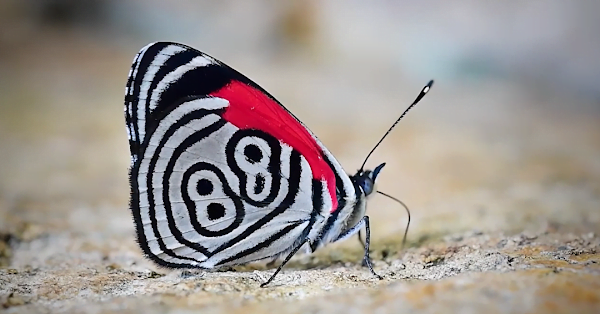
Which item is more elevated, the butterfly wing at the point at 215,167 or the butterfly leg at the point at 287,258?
the butterfly wing at the point at 215,167

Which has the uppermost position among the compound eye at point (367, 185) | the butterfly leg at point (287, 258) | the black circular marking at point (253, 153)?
the black circular marking at point (253, 153)

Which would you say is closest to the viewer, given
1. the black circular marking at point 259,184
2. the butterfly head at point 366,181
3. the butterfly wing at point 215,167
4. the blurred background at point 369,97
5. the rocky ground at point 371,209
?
the rocky ground at point 371,209

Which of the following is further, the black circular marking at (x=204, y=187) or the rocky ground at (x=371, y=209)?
the black circular marking at (x=204, y=187)

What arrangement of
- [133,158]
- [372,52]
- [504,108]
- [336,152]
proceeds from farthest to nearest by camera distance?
[372,52]
[504,108]
[336,152]
[133,158]

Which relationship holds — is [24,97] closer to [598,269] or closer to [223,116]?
[223,116]

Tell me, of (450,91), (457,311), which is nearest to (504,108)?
(450,91)

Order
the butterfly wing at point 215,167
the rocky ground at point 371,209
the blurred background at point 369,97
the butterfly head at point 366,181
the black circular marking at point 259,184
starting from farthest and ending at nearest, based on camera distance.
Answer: the blurred background at point 369,97, the butterfly head at point 366,181, the black circular marking at point 259,184, the butterfly wing at point 215,167, the rocky ground at point 371,209

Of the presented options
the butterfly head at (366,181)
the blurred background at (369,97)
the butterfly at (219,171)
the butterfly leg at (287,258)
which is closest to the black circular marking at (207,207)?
the butterfly at (219,171)

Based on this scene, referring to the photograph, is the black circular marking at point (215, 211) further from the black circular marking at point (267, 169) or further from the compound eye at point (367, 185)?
the compound eye at point (367, 185)
